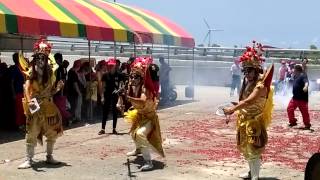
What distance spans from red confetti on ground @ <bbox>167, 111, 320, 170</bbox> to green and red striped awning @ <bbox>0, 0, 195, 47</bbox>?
109 inches

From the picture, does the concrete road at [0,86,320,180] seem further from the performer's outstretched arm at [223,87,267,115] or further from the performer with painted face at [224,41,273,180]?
the performer's outstretched arm at [223,87,267,115]

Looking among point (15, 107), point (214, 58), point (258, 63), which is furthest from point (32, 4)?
point (214, 58)

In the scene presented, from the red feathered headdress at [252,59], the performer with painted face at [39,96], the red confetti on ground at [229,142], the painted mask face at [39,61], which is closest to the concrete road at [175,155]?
the red confetti on ground at [229,142]

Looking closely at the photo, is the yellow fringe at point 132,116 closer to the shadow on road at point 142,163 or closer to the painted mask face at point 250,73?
the shadow on road at point 142,163

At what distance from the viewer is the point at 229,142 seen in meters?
11.5

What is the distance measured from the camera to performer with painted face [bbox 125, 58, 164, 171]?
855cm

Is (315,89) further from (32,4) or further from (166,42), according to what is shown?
(32,4)

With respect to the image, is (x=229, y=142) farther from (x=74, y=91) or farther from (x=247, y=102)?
(x=74, y=91)

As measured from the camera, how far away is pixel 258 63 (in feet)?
25.2

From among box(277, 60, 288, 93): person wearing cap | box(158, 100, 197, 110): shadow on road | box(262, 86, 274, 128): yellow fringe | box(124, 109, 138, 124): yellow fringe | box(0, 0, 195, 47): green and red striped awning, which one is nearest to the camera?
box(262, 86, 274, 128): yellow fringe

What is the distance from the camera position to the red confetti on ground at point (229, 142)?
973 centimetres

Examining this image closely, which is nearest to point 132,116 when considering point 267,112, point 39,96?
point 39,96

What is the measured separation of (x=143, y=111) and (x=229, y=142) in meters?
3.41

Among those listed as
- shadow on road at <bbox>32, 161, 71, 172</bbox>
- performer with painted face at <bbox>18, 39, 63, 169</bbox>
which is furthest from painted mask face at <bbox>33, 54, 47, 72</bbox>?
shadow on road at <bbox>32, 161, 71, 172</bbox>
